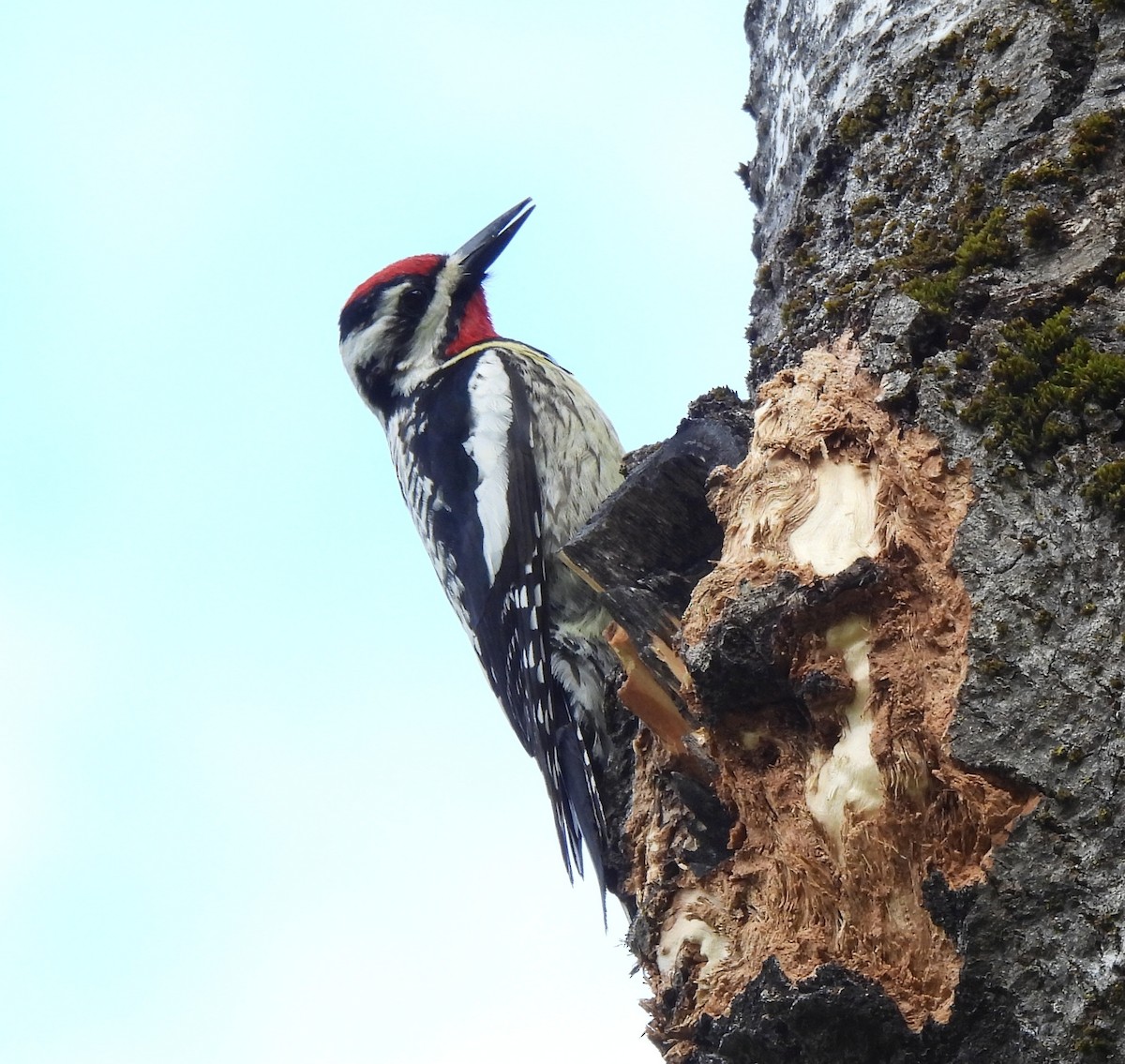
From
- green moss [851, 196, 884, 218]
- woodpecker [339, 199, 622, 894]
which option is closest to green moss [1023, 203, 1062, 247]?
green moss [851, 196, 884, 218]

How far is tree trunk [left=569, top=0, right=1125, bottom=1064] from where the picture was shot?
139 cm

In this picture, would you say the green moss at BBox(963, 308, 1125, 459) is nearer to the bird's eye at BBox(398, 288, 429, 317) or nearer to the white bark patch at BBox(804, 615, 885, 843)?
the white bark patch at BBox(804, 615, 885, 843)

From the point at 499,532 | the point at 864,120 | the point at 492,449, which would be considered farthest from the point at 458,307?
the point at 864,120

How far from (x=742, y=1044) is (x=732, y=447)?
1059mm

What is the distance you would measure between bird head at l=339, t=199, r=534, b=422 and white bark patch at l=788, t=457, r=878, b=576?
8.29 ft

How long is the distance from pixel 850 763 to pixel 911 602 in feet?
0.72

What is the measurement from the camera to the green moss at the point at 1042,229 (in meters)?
1.75

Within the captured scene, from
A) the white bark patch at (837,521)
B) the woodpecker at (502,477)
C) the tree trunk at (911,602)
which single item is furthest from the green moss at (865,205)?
the woodpecker at (502,477)

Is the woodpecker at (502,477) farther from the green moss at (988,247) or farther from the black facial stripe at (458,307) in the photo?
the green moss at (988,247)

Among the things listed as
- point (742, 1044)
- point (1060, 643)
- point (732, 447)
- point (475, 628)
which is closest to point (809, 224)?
point (732, 447)

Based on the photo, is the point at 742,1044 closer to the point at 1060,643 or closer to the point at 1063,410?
the point at 1060,643

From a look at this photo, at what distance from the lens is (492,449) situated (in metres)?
3.68

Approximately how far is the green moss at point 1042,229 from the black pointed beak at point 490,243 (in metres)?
2.71

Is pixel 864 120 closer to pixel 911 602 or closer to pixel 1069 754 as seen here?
pixel 911 602
